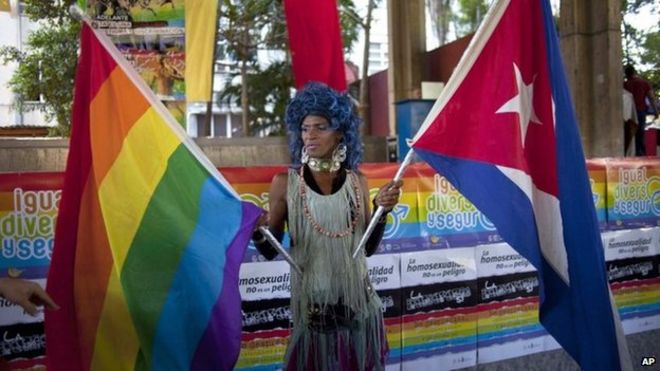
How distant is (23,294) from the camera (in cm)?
209

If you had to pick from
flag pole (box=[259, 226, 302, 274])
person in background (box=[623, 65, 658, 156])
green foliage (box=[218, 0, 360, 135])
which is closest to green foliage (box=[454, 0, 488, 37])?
green foliage (box=[218, 0, 360, 135])

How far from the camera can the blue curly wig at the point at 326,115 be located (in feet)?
9.23

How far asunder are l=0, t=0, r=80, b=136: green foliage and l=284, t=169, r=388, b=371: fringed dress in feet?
36.6

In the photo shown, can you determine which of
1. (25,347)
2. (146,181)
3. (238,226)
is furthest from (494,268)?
(25,347)

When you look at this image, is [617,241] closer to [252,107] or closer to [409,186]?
[409,186]

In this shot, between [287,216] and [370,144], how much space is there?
15.8ft

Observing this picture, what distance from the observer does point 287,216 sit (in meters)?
2.90

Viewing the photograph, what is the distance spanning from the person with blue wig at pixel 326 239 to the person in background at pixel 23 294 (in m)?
0.93

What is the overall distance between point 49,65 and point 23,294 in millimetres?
13417

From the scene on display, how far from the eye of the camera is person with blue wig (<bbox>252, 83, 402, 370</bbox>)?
2.79 meters

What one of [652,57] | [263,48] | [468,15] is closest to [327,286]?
[652,57]

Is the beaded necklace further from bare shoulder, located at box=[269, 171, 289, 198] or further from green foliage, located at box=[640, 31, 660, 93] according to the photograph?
green foliage, located at box=[640, 31, 660, 93]

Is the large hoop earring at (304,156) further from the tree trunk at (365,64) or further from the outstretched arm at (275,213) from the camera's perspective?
the tree trunk at (365,64)

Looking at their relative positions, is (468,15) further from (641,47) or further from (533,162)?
(533,162)
